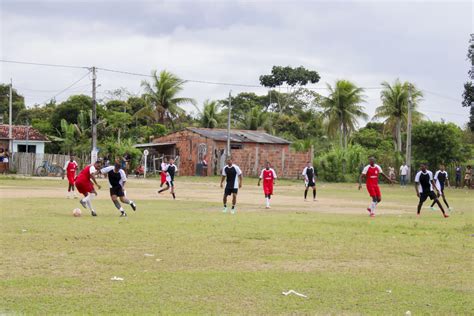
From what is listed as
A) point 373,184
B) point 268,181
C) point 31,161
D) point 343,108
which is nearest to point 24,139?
point 31,161

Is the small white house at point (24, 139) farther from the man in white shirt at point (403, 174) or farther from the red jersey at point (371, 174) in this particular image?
the red jersey at point (371, 174)

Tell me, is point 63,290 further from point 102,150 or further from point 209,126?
point 209,126

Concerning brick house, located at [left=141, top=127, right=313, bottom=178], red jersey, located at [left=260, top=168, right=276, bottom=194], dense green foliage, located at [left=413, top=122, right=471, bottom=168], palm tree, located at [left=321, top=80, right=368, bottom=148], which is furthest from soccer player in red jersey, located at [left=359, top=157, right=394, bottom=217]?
palm tree, located at [left=321, top=80, right=368, bottom=148]

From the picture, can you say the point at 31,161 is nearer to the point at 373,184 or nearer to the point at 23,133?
the point at 23,133

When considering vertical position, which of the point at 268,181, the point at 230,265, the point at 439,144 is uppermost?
the point at 439,144

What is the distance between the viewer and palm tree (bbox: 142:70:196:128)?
215 feet

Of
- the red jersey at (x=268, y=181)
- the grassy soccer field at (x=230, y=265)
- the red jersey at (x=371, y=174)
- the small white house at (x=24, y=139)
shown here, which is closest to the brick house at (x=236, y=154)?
the small white house at (x=24, y=139)

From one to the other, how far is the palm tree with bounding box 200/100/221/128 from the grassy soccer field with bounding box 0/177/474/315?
166 feet

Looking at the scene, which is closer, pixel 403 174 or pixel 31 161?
pixel 403 174

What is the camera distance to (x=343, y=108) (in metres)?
63.4

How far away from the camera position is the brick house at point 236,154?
5462 centimetres

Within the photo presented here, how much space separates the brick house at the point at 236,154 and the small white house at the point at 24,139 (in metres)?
12.6

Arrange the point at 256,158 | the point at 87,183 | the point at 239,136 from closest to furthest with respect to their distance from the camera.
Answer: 1. the point at 87,183
2. the point at 256,158
3. the point at 239,136

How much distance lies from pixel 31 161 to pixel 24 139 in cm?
844
